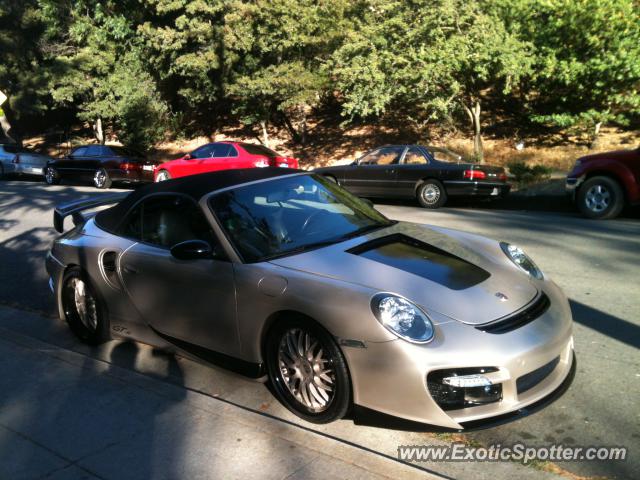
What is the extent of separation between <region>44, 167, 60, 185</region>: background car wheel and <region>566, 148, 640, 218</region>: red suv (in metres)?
16.9

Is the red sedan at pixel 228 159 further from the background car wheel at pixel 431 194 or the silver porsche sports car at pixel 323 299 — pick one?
the silver porsche sports car at pixel 323 299

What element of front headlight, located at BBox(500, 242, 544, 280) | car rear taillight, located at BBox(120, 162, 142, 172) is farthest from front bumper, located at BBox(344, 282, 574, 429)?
car rear taillight, located at BBox(120, 162, 142, 172)

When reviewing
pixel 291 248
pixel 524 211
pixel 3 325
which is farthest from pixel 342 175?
pixel 291 248

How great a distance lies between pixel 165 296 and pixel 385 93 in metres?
16.1

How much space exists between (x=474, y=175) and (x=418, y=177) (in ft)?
4.11

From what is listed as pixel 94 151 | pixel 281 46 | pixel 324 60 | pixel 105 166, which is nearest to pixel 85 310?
pixel 105 166

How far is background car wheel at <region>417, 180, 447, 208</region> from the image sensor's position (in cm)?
1314

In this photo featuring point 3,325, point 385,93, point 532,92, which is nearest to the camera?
point 3,325

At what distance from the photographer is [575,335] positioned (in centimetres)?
476

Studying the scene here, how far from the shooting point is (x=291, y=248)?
13.0ft

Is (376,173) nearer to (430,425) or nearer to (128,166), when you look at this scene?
(128,166)

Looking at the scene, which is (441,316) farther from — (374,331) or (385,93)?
(385,93)
